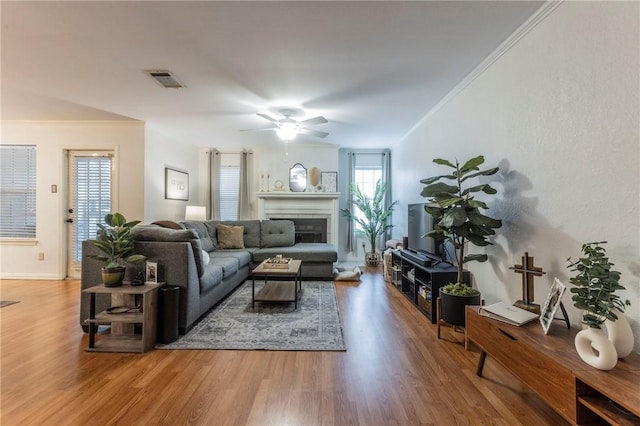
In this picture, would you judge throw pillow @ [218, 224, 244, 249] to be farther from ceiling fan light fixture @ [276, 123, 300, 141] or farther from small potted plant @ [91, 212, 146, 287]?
small potted plant @ [91, 212, 146, 287]

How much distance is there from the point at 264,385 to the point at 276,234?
347 cm

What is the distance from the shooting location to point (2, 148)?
447cm

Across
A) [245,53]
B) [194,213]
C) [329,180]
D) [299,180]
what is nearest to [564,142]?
[245,53]

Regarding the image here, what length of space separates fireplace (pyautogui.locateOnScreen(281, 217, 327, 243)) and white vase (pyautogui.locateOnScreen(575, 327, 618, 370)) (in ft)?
15.2

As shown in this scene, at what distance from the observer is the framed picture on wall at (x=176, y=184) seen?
4.95 metres

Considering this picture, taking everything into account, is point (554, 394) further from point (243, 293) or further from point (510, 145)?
point (243, 293)

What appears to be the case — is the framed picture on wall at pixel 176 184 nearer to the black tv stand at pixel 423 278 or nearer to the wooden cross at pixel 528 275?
the black tv stand at pixel 423 278

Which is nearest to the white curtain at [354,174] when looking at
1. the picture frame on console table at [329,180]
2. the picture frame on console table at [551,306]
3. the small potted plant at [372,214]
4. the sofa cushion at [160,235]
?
the small potted plant at [372,214]

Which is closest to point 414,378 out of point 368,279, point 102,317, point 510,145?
point 510,145

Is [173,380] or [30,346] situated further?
[30,346]

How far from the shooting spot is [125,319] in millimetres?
2246

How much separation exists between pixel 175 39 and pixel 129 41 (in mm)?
382

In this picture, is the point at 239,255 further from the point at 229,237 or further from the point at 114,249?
the point at 114,249

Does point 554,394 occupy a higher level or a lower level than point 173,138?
lower
